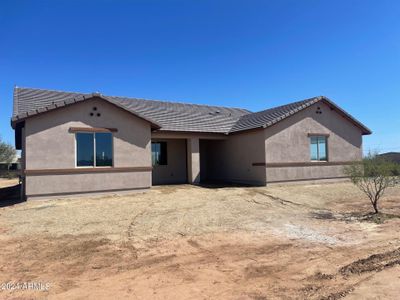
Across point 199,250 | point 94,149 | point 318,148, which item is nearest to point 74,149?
point 94,149

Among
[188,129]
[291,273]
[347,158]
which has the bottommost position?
[291,273]

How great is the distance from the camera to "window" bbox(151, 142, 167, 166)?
818 inches

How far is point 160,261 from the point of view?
686 centimetres

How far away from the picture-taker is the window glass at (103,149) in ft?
50.1

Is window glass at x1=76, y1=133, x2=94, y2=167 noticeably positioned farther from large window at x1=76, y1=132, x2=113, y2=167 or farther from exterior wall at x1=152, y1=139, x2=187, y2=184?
exterior wall at x1=152, y1=139, x2=187, y2=184

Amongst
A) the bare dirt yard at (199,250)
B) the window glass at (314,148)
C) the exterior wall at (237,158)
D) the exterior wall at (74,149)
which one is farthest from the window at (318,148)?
the exterior wall at (74,149)

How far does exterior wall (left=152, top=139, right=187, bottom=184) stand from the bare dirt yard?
6.89 m

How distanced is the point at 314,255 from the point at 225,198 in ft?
25.5

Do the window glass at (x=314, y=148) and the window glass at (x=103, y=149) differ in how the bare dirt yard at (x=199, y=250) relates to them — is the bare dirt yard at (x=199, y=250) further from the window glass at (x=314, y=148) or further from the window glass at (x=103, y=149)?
the window glass at (x=314, y=148)

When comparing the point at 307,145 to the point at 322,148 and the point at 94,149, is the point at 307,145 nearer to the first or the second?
the point at 322,148

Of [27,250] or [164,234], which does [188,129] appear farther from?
[27,250]

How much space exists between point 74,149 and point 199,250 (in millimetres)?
9142

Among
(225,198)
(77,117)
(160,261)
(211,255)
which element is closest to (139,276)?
(160,261)

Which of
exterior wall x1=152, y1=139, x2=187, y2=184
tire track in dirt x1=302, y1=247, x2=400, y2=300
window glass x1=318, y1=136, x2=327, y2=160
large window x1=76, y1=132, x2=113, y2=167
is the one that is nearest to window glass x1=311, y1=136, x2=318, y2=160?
window glass x1=318, y1=136, x2=327, y2=160
